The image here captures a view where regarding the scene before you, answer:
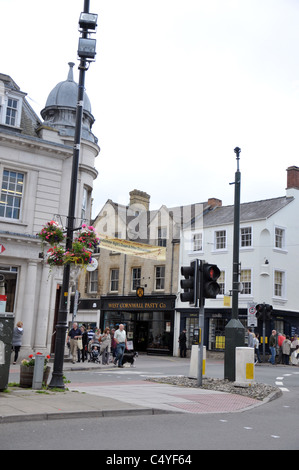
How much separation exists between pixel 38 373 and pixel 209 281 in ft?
15.5

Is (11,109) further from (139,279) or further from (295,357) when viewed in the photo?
(139,279)

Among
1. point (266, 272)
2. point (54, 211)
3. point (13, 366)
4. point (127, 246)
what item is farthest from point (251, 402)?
point (266, 272)

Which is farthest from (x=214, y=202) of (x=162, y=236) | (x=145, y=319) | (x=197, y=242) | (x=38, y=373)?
(x=38, y=373)

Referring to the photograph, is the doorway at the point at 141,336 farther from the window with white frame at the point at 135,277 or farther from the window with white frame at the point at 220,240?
the window with white frame at the point at 220,240

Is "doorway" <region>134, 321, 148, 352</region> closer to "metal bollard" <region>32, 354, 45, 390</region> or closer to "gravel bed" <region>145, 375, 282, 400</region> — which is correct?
"gravel bed" <region>145, 375, 282, 400</region>

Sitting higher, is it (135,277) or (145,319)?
(135,277)

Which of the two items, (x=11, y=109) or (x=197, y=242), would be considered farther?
(x=197, y=242)

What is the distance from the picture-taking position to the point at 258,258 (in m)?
34.2

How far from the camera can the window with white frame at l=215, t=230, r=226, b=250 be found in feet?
120

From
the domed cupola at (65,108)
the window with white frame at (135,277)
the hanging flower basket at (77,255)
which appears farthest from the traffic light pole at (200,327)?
the window with white frame at (135,277)

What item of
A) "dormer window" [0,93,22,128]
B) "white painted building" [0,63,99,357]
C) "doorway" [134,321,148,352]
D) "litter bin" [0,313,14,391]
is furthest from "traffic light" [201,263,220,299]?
"doorway" [134,321,148,352]
